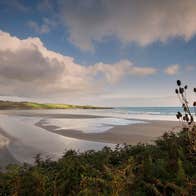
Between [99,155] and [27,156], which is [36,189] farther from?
[27,156]

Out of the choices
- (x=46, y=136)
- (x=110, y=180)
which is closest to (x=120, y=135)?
(x=46, y=136)

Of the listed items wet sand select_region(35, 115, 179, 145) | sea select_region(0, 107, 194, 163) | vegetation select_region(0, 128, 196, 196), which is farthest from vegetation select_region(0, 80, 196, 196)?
wet sand select_region(35, 115, 179, 145)

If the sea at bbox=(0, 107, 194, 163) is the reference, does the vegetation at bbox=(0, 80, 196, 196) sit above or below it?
above

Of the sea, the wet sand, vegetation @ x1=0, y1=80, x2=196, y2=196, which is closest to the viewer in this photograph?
vegetation @ x1=0, y1=80, x2=196, y2=196

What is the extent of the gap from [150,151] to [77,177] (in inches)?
81.8

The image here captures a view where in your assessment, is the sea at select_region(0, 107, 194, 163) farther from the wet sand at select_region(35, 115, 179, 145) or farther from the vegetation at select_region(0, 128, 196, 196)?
the vegetation at select_region(0, 128, 196, 196)

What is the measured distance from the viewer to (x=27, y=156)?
996 centimetres

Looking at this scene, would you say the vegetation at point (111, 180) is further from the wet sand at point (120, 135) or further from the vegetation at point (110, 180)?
the wet sand at point (120, 135)

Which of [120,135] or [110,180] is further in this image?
[120,135]

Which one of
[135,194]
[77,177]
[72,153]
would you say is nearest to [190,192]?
[135,194]

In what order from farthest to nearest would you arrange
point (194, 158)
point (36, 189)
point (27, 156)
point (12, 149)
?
point (12, 149) < point (27, 156) < point (194, 158) < point (36, 189)

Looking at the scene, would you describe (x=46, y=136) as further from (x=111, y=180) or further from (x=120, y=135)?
(x=111, y=180)

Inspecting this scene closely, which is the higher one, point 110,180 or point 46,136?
point 110,180

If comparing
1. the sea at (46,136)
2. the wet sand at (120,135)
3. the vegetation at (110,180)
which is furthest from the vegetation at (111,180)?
the wet sand at (120,135)
